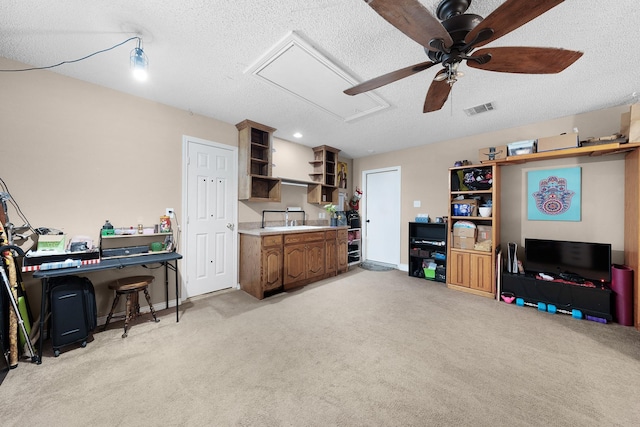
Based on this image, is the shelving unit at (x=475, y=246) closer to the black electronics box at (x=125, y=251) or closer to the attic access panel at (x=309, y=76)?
the attic access panel at (x=309, y=76)

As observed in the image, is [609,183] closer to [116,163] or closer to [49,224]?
[116,163]

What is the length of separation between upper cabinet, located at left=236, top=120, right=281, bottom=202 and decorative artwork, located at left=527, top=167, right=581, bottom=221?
152 inches

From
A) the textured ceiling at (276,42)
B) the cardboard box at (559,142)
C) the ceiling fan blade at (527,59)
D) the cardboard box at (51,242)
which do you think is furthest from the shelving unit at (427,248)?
the cardboard box at (51,242)

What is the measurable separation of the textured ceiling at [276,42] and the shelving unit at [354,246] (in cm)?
274

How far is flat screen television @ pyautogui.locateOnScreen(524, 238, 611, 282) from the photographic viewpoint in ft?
8.99

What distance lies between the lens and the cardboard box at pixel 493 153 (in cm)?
334

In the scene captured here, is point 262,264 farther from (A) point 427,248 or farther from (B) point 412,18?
(A) point 427,248

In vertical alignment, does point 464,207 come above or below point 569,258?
above

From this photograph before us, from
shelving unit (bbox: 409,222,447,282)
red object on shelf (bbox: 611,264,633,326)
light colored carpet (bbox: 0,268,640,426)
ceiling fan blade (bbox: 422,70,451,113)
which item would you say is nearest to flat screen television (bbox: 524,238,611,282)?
red object on shelf (bbox: 611,264,633,326)

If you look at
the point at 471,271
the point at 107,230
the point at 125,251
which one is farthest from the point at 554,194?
the point at 107,230

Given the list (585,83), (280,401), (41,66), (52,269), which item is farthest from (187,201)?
Result: (585,83)

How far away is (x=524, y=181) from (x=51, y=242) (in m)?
5.77

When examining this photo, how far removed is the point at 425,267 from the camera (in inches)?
168

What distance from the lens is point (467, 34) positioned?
130 centimetres
